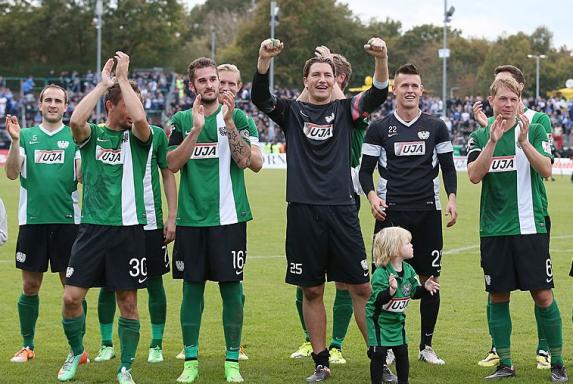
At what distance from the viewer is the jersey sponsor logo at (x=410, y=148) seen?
8062mm

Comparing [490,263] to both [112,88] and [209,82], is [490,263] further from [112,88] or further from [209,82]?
[112,88]

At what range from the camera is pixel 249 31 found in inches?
3307

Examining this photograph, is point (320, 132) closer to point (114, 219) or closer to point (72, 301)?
point (114, 219)

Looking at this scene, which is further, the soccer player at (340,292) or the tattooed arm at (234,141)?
the soccer player at (340,292)

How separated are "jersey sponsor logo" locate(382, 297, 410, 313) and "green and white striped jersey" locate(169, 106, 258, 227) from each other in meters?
1.35

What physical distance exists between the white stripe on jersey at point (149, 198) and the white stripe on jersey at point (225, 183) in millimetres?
544

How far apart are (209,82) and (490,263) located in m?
2.56

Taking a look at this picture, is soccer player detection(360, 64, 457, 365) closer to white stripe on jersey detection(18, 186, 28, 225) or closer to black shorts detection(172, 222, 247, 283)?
black shorts detection(172, 222, 247, 283)

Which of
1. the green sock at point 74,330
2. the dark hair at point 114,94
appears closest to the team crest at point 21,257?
the green sock at point 74,330

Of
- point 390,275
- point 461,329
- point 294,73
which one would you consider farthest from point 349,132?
point 294,73

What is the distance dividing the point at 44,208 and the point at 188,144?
66.9 inches

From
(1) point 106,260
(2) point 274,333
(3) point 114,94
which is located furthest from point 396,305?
(2) point 274,333

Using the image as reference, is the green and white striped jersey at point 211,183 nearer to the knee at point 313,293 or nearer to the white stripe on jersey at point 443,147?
the knee at point 313,293

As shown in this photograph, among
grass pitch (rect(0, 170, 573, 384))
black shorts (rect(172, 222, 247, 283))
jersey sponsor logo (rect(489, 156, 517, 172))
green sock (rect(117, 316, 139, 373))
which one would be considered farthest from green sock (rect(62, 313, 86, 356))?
jersey sponsor logo (rect(489, 156, 517, 172))
